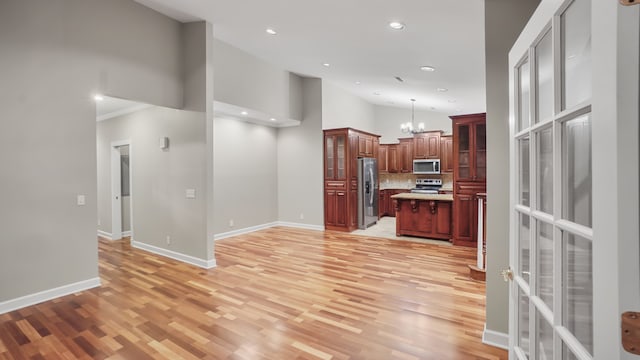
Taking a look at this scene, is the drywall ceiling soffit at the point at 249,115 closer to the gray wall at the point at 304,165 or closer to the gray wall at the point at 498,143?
the gray wall at the point at 304,165

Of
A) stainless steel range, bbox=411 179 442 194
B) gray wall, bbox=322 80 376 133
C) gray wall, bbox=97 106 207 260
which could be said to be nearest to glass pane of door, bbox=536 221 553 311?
gray wall, bbox=97 106 207 260

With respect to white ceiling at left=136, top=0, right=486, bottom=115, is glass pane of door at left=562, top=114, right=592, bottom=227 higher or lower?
lower

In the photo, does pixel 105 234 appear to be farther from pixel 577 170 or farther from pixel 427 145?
pixel 427 145

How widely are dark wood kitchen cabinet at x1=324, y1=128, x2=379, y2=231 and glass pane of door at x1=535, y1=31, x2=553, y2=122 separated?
18.8ft

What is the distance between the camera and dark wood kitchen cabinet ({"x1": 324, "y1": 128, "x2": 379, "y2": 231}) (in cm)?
695

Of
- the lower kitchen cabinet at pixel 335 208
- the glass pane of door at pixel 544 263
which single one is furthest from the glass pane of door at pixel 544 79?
the lower kitchen cabinet at pixel 335 208

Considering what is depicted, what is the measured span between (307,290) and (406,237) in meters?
3.37

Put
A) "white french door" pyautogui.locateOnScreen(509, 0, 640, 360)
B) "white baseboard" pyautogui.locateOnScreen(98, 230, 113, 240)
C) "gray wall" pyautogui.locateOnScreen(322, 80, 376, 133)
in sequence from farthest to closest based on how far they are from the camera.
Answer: "gray wall" pyautogui.locateOnScreen(322, 80, 376, 133) → "white baseboard" pyautogui.locateOnScreen(98, 230, 113, 240) → "white french door" pyautogui.locateOnScreen(509, 0, 640, 360)

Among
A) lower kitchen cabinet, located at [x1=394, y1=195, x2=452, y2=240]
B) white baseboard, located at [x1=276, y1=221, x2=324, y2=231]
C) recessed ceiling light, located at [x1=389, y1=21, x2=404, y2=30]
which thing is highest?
recessed ceiling light, located at [x1=389, y1=21, x2=404, y2=30]

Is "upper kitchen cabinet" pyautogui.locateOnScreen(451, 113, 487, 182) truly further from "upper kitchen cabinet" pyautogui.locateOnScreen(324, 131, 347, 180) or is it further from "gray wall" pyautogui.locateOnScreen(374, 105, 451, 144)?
"gray wall" pyautogui.locateOnScreen(374, 105, 451, 144)

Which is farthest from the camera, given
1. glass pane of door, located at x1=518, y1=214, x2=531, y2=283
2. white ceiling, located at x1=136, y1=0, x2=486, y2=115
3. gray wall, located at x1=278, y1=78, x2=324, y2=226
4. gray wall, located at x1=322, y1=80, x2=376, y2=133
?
gray wall, located at x1=322, y1=80, x2=376, y2=133

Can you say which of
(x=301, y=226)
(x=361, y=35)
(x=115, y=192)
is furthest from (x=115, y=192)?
(x=361, y=35)

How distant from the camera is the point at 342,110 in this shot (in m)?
7.92

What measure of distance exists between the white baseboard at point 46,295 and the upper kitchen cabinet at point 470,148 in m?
5.58
